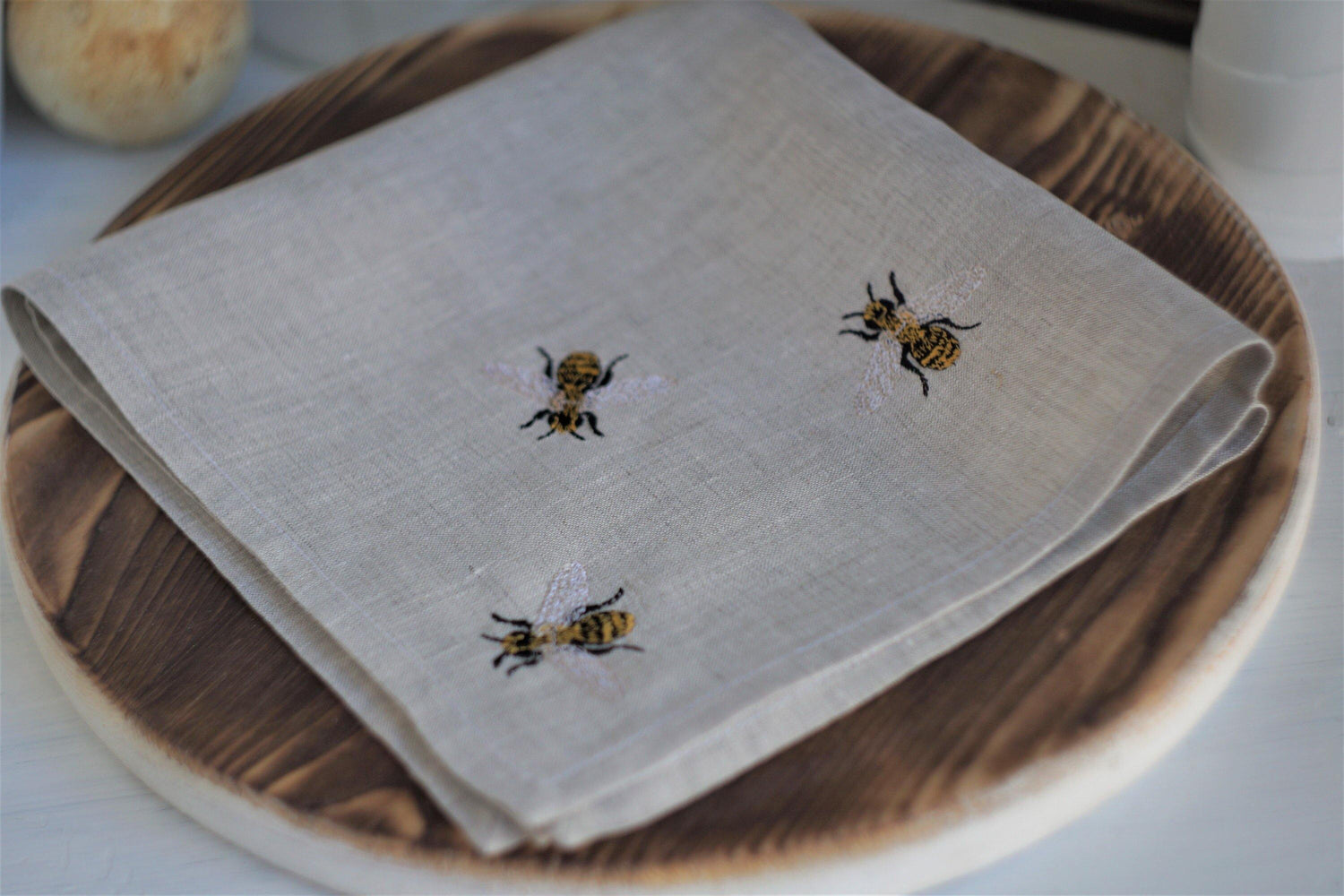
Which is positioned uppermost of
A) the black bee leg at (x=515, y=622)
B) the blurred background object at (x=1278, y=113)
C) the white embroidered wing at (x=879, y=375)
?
the blurred background object at (x=1278, y=113)

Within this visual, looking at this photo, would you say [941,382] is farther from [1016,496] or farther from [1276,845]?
[1276,845]

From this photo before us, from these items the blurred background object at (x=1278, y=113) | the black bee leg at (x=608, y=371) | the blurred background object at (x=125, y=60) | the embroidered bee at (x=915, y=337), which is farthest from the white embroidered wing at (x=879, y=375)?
the blurred background object at (x=125, y=60)

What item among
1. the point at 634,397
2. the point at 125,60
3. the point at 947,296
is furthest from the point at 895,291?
the point at 125,60

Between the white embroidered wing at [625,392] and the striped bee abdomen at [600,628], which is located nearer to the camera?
the striped bee abdomen at [600,628]

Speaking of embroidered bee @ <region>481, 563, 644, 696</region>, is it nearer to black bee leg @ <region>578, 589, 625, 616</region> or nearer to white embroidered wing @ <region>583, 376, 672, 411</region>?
black bee leg @ <region>578, 589, 625, 616</region>

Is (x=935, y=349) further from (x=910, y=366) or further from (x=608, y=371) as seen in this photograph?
(x=608, y=371)

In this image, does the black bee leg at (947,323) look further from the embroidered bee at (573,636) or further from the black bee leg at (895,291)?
the embroidered bee at (573,636)
